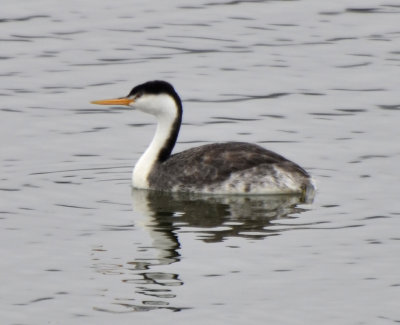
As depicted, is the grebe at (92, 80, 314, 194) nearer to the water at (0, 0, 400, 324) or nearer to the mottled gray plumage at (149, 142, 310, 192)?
the mottled gray plumage at (149, 142, 310, 192)

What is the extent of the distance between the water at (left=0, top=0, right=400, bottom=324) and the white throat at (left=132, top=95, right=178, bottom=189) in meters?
0.42

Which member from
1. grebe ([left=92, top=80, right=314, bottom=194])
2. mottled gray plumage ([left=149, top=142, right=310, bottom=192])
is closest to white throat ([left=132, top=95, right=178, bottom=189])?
grebe ([left=92, top=80, right=314, bottom=194])

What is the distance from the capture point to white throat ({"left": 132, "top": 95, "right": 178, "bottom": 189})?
17859mm

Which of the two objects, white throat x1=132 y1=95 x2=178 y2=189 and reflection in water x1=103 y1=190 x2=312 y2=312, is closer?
reflection in water x1=103 y1=190 x2=312 y2=312

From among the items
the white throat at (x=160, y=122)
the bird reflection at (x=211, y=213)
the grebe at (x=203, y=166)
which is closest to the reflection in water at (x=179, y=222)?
the bird reflection at (x=211, y=213)

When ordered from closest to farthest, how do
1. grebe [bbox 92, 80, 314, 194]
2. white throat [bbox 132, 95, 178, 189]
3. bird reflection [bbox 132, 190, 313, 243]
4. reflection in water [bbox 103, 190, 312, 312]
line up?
reflection in water [bbox 103, 190, 312, 312] → bird reflection [bbox 132, 190, 313, 243] → grebe [bbox 92, 80, 314, 194] → white throat [bbox 132, 95, 178, 189]

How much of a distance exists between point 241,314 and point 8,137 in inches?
317

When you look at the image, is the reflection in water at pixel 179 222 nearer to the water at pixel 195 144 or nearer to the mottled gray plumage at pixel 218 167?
the water at pixel 195 144

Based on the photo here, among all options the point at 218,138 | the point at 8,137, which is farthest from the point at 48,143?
the point at 218,138

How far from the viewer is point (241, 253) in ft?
46.8

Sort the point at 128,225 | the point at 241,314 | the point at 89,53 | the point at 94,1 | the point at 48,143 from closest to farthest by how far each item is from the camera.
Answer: the point at 241,314
the point at 128,225
the point at 48,143
the point at 89,53
the point at 94,1

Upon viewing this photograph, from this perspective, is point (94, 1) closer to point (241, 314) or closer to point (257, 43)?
point (257, 43)

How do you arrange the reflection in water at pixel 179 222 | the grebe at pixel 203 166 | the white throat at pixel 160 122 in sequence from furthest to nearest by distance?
the white throat at pixel 160 122 < the grebe at pixel 203 166 < the reflection in water at pixel 179 222

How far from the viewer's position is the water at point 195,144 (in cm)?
1290
